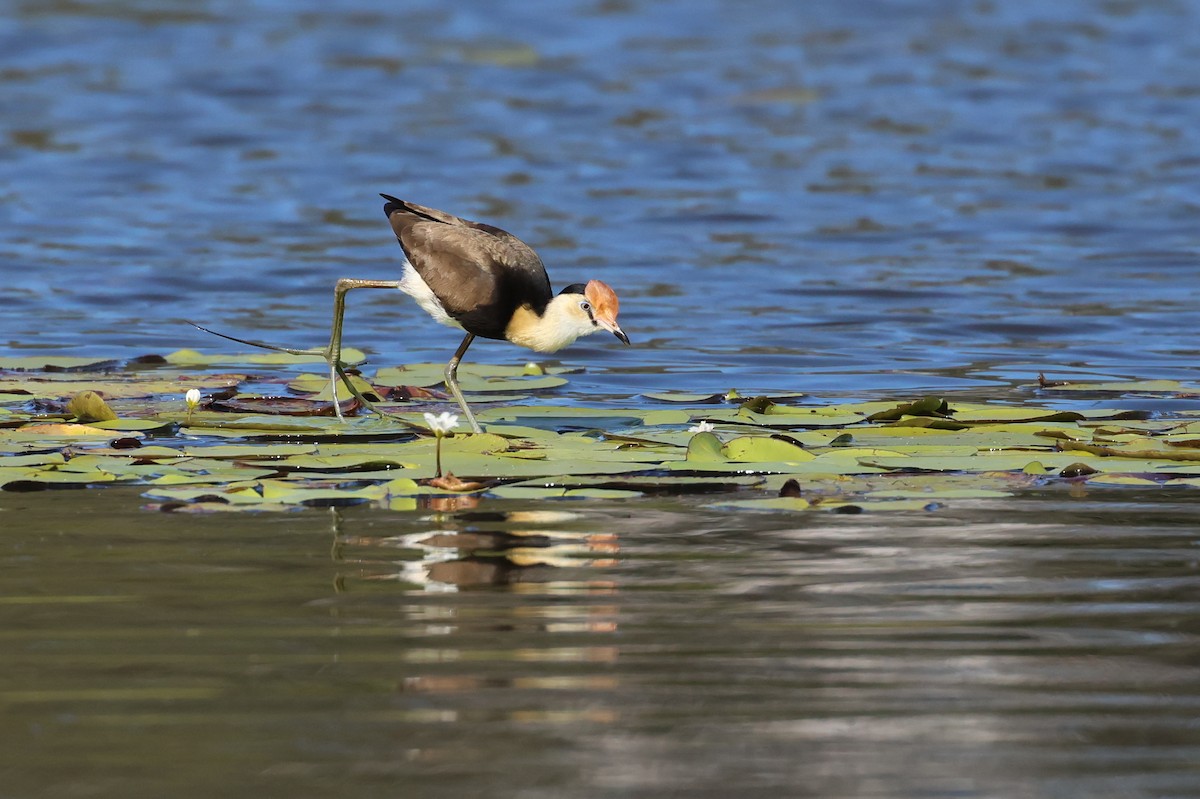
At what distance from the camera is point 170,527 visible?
586cm

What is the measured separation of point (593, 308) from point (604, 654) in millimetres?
3281

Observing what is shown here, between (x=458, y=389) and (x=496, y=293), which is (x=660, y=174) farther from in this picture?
(x=496, y=293)

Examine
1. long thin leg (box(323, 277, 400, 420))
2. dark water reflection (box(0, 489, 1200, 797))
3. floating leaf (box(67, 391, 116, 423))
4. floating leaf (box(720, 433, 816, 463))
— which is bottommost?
dark water reflection (box(0, 489, 1200, 797))

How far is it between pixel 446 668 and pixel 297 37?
23.1 meters

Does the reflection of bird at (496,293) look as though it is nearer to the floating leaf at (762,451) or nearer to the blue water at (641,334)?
the floating leaf at (762,451)

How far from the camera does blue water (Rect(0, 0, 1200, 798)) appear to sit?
4031mm

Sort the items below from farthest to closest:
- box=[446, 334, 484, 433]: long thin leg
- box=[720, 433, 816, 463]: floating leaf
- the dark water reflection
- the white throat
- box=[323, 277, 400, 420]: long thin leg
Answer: box=[323, 277, 400, 420]: long thin leg
the white throat
box=[446, 334, 484, 433]: long thin leg
box=[720, 433, 816, 463]: floating leaf
the dark water reflection

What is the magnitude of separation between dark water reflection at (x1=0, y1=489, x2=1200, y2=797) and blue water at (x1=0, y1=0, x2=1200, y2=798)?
0.6 inches

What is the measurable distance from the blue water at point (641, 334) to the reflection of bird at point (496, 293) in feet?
5.18

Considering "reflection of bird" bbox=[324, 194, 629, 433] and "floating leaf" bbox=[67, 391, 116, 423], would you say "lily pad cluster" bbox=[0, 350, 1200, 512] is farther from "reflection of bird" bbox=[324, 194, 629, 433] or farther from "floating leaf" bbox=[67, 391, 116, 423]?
"reflection of bird" bbox=[324, 194, 629, 433]

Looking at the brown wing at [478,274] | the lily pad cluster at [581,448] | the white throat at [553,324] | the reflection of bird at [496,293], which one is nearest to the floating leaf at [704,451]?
the lily pad cluster at [581,448]

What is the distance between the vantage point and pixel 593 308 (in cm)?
768

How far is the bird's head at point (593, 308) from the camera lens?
762 cm

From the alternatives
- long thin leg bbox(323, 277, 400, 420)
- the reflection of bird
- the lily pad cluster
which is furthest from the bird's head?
long thin leg bbox(323, 277, 400, 420)
